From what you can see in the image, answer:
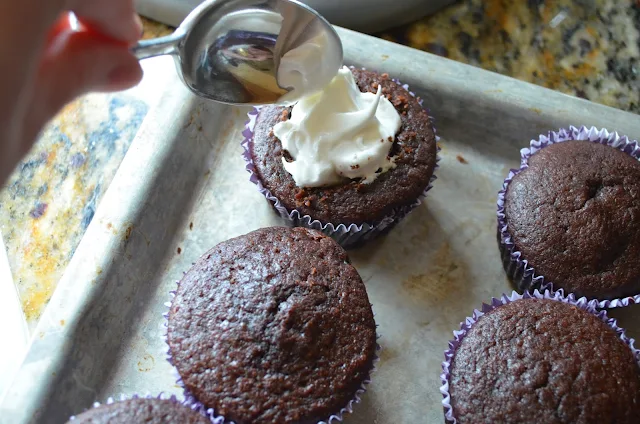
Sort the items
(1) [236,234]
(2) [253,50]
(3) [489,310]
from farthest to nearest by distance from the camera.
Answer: (1) [236,234] → (3) [489,310] → (2) [253,50]

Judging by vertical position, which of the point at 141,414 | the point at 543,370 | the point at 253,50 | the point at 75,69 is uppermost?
the point at 75,69

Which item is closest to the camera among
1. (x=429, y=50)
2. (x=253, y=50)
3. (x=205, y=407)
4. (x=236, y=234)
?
(x=205, y=407)

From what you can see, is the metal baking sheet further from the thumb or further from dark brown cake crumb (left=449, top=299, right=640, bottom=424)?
the thumb

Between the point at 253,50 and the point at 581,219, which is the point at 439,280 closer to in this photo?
the point at 581,219

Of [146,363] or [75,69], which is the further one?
[146,363]

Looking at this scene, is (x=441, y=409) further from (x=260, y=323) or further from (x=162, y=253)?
(x=162, y=253)

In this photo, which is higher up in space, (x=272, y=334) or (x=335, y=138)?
(x=335, y=138)

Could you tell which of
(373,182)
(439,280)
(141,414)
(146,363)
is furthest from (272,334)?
(439,280)
